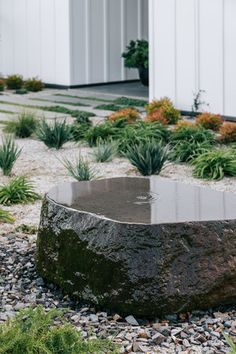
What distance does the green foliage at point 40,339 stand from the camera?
4.32 m

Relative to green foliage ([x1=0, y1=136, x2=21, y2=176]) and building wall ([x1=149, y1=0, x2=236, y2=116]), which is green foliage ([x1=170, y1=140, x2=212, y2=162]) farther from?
building wall ([x1=149, y1=0, x2=236, y2=116])

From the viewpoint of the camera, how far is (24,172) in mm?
10086

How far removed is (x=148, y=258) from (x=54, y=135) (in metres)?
6.22

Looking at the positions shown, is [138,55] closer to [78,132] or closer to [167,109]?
[167,109]

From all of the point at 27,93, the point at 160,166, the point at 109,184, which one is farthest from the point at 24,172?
the point at 27,93

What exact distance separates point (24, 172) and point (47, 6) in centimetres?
1008

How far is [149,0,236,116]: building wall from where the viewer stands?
536 inches

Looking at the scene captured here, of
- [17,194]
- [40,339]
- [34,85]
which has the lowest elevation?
[40,339]

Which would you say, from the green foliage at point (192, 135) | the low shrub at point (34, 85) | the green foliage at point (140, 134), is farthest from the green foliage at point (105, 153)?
the low shrub at point (34, 85)

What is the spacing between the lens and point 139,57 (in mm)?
18250

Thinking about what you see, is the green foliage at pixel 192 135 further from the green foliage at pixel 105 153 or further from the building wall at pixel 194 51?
the building wall at pixel 194 51

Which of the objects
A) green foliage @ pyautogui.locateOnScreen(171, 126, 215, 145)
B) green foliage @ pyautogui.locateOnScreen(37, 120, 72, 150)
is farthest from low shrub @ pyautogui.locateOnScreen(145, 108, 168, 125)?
green foliage @ pyautogui.locateOnScreen(37, 120, 72, 150)

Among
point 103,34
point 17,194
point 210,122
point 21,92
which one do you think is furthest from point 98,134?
point 103,34

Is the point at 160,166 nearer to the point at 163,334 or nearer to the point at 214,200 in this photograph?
the point at 214,200
